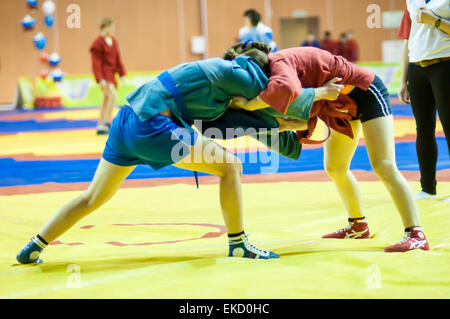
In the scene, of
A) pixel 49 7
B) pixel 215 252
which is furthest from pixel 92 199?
pixel 49 7

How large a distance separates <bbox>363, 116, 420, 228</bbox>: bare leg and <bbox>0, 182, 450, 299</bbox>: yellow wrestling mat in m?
0.19

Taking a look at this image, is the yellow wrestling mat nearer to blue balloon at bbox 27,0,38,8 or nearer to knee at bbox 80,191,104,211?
knee at bbox 80,191,104,211

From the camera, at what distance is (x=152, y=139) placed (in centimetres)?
254

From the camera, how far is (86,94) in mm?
16531

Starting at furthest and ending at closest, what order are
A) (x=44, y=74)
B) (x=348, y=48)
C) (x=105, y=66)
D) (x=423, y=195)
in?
(x=348, y=48) → (x=44, y=74) → (x=105, y=66) → (x=423, y=195)

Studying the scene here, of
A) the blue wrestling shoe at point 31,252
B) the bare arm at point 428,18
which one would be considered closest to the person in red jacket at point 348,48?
the bare arm at point 428,18

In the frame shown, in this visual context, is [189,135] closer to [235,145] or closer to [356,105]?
[356,105]

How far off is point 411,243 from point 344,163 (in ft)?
1.82

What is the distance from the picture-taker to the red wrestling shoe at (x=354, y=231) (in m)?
3.22

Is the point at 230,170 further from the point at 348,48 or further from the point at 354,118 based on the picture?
the point at 348,48

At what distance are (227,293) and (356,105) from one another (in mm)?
1208

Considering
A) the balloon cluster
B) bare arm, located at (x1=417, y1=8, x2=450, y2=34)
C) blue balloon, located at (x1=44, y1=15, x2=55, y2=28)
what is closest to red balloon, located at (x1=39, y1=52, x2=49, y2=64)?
the balloon cluster

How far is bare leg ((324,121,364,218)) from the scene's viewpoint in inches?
122

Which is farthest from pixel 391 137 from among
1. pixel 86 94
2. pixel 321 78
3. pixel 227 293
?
pixel 86 94
